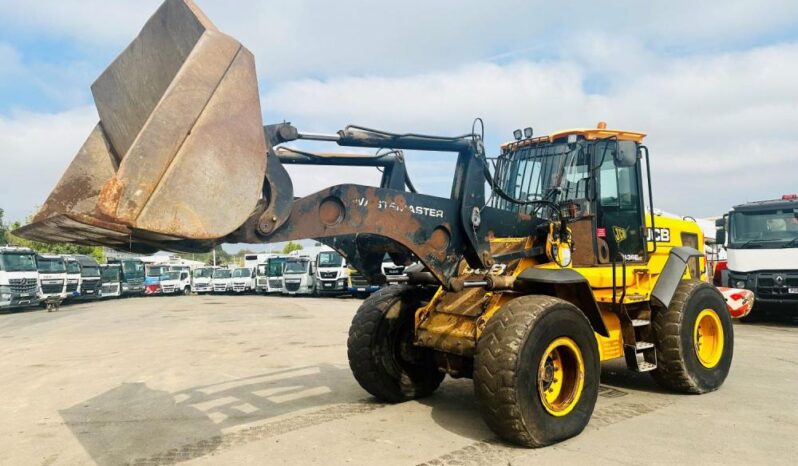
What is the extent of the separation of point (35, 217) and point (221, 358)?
273 inches

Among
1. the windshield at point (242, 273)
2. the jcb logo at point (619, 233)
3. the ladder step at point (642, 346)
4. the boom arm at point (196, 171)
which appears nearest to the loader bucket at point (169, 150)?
the boom arm at point (196, 171)

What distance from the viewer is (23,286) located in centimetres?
2564

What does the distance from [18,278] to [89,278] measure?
24.5 feet

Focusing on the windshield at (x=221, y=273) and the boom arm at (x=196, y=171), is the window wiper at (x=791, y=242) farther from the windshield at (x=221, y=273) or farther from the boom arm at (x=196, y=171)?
the windshield at (x=221, y=273)

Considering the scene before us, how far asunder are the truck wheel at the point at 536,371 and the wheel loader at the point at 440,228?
1cm

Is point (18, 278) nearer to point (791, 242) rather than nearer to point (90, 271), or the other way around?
point (90, 271)

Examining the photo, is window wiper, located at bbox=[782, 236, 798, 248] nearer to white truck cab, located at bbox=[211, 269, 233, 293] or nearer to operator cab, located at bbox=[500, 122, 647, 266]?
operator cab, located at bbox=[500, 122, 647, 266]

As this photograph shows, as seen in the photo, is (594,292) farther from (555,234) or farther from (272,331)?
(272,331)

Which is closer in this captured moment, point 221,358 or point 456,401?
point 456,401

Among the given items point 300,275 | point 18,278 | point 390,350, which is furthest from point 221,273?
point 390,350

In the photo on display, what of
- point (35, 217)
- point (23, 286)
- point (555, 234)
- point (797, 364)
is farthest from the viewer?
point (23, 286)

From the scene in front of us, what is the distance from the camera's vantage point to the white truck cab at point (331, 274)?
30531 millimetres

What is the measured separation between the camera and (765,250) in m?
14.2

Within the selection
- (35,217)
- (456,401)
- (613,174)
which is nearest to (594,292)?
(613,174)
